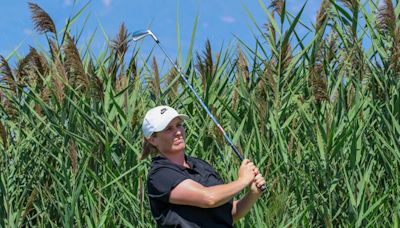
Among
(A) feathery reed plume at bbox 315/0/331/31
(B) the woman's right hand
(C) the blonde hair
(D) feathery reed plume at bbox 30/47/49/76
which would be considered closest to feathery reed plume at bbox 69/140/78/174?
(C) the blonde hair

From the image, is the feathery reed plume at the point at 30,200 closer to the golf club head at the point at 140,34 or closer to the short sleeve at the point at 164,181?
the golf club head at the point at 140,34

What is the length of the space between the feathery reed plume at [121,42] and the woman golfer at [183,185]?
4.82ft

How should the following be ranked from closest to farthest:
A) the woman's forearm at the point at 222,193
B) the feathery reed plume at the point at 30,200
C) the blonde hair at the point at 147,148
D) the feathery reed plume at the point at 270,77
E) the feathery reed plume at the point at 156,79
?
the woman's forearm at the point at 222,193 < the blonde hair at the point at 147,148 < the feathery reed plume at the point at 270,77 < the feathery reed plume at the point at 30,200 < the feathery reed plume at the point at 156,79

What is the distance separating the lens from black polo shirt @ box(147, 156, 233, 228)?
350cm

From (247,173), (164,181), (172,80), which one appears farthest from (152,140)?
(172,80)

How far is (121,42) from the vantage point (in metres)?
5.16

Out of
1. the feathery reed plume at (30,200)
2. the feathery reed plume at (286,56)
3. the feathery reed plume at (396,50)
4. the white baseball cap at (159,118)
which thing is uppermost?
the feathery reed plume at (30,200)

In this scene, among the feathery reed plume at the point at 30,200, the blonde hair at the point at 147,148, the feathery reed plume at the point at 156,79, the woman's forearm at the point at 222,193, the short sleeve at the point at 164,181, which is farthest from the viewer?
the feathery reed plume at the point at 156,79

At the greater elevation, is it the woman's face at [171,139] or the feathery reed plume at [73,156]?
the feathery reed plume at [73,156]

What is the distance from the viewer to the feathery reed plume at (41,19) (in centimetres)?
522

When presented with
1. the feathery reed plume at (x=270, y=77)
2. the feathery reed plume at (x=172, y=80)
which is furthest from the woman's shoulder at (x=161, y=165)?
the feathery reed plume at (x=172, y=80)

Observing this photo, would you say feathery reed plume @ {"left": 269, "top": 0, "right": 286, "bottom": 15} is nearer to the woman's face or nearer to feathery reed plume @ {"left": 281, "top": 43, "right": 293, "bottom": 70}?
feathery reed plume @ {"left": 281, "top": 43, "right": 293, "bottom": 70}

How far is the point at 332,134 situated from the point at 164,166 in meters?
1.09

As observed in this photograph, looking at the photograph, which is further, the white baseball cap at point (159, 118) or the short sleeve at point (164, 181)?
the white baseball cap at point (159, 118)
